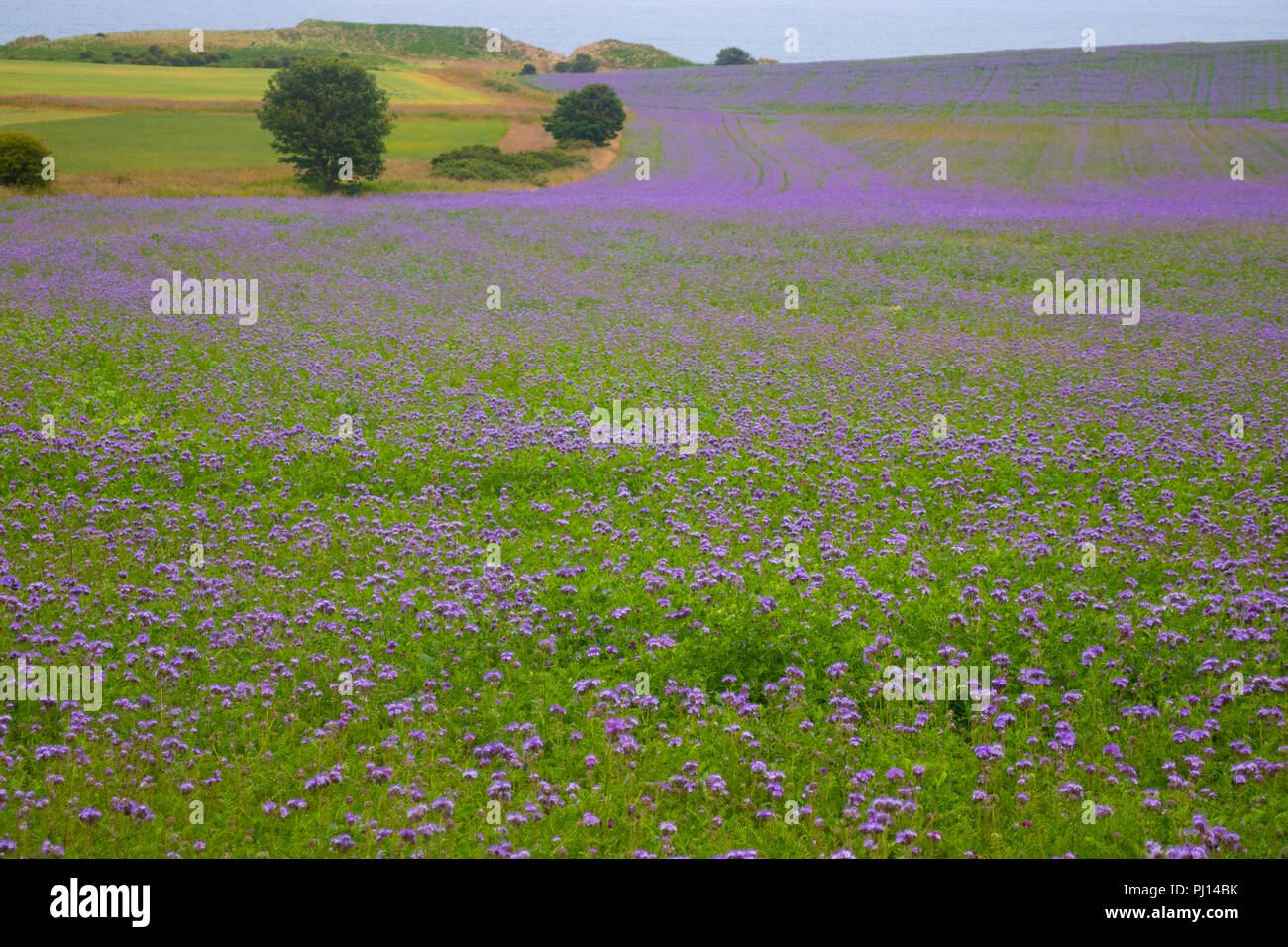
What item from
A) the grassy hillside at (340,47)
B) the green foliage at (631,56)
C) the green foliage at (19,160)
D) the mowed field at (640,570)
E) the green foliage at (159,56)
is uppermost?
the green foliage at (631,56)

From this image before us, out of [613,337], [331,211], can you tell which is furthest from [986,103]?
[613,337]

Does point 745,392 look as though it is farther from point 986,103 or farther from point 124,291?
point 986,103

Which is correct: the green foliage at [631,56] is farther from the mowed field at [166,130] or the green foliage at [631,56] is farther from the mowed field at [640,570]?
the mowed field at [640,570]

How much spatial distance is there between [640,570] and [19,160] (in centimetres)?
3406

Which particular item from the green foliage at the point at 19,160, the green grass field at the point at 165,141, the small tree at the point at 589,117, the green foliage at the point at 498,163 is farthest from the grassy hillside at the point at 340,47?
the small tree at the point at 589,117

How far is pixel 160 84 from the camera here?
54.3 meters

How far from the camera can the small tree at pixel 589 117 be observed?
2258 inches

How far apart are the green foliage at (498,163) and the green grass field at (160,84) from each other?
16.6m

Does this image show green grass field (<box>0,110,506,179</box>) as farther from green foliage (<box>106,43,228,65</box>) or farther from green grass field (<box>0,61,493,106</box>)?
green foliage (<box>106,43,228,65</box>)

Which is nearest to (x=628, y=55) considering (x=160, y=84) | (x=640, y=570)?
(x=160, y=84)

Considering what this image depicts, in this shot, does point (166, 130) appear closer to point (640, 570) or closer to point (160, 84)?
point (160, 84)

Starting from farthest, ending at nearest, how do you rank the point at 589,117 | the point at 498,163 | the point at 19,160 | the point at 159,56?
the point at 589,117 → the point at 159,56 → the point at 498,163 → the point at 19,160
